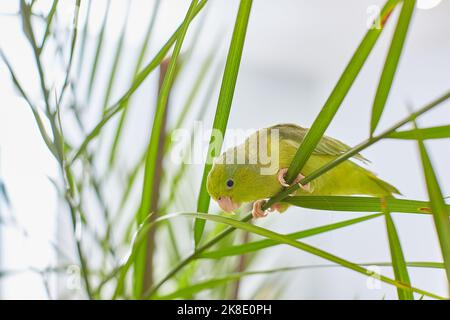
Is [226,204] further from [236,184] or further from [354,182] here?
[354,182]

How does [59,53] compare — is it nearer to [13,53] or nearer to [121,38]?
[121,38]

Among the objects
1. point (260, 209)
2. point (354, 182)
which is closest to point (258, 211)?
point (260, 209)

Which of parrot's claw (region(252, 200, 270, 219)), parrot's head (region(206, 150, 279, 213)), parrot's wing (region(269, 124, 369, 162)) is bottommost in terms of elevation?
parrot's claw (region(252, 200, 270, 219))

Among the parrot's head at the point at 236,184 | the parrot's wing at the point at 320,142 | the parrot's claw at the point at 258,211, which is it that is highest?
the parrot's wing at the point at 320,142

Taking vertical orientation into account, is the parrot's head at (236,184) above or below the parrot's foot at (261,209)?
above

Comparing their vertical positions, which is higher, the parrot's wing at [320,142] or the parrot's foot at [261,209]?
the parrot's wing at [320,142]

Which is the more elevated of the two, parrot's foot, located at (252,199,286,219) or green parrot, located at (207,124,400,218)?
green parrot, located at (207,124,400,218)
